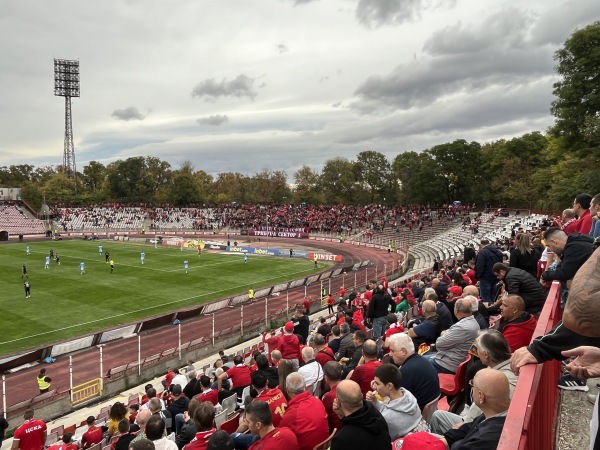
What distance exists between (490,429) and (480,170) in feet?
272

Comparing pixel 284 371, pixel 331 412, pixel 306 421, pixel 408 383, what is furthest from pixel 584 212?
pixel 306 421

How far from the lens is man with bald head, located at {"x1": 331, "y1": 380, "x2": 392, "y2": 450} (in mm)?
4328

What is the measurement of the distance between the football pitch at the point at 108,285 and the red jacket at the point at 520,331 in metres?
24.5

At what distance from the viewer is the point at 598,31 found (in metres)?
32.7

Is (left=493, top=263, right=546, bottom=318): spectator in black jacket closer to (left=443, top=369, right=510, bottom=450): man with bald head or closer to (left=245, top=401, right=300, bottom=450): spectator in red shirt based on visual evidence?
(left=443, top=369, right=510, bottom=450): man with bald head

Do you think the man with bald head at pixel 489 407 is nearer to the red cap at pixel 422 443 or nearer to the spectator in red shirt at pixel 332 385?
the red cap at pixel 422 443

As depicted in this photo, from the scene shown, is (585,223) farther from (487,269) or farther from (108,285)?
(108,285)

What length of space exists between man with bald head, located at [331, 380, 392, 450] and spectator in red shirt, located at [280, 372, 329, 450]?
1.27 m

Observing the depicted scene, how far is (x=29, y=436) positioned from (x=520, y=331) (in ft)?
34.4

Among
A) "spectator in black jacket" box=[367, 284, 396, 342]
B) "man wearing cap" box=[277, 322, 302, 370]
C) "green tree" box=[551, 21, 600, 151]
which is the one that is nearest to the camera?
"man wearing cap" box=[277, 322, 302, 370]

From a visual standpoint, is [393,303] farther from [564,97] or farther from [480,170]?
[480,170]

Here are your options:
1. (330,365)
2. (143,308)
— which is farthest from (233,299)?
(330,365)

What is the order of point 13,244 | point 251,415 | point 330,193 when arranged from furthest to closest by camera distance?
point 330,193
point 13,244
point 251,415

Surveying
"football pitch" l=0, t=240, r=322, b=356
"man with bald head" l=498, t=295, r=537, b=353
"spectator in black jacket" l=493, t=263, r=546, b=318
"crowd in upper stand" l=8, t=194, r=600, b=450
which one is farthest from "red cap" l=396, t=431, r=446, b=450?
"football pitch" l=0, t=240, r=322, b=356
